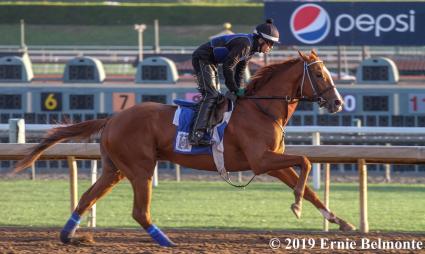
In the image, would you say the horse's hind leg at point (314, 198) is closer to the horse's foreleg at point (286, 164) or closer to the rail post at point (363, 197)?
the horse's foreleg at point (286, 164)

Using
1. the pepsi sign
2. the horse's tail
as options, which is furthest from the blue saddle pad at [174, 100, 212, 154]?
the pepsi sign

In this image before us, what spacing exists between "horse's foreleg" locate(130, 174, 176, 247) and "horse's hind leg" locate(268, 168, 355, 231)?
0.94 meters

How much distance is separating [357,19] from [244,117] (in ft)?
31.1

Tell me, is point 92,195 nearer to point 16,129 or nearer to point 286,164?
point 286,164

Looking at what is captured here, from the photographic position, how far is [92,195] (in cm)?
821

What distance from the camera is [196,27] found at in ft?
127

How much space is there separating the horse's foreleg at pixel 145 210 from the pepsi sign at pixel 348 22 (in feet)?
29.8

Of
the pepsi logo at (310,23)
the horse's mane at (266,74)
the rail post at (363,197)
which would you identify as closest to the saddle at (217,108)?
the horse's mane at (266,74)

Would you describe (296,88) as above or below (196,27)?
below

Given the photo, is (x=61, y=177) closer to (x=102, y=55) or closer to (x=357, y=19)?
(x=357, y=19)

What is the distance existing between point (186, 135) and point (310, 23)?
30.3 ft

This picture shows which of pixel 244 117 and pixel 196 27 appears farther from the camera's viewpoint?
pixel 196 27

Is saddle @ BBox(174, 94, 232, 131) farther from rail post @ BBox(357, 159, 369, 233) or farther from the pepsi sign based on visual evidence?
the pepsi sign

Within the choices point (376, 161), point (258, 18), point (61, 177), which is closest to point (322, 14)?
point (61, 177)
